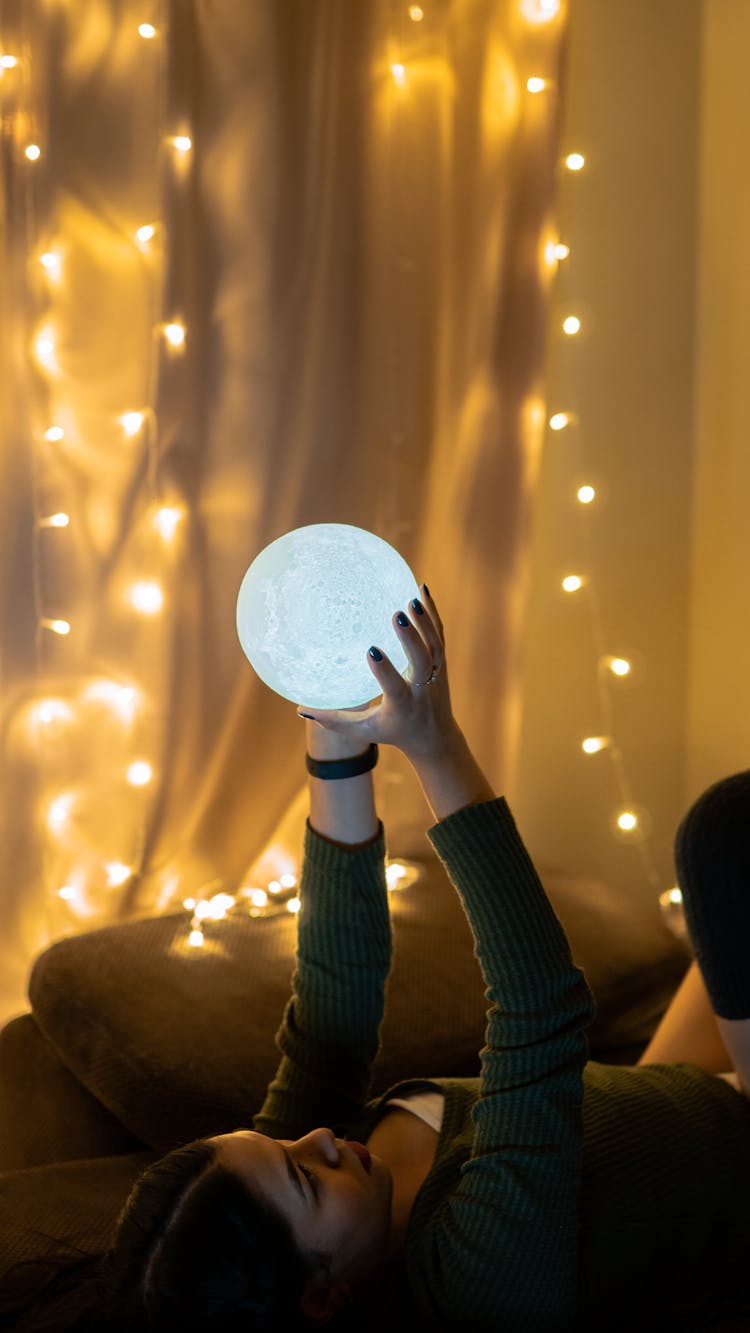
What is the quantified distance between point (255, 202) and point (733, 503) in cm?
108

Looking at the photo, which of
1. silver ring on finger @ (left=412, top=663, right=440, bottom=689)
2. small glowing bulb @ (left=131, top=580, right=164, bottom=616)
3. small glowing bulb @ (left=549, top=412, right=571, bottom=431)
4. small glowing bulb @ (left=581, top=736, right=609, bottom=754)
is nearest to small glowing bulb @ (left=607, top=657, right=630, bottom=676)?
small glowing bulb @ (left=581, top=736, right=609, bottom=754)

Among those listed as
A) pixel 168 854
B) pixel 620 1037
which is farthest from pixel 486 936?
pixel 168 854

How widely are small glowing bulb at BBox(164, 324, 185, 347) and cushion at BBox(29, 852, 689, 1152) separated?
38.6 inches

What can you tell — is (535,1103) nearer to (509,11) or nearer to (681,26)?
(509,11)

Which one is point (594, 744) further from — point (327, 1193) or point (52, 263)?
point (327, 1193)

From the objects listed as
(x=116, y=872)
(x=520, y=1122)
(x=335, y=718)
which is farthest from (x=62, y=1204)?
(x=116, y=872)

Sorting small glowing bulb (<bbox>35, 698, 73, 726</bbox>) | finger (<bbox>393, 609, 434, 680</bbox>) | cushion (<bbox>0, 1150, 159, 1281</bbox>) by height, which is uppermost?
small glowing bulb (<bbox>35, 698, 73, 726</bbox>)

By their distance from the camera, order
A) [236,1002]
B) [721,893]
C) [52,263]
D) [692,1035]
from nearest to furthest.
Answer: [721,893], [692,1035], [236,1002], [52,263]

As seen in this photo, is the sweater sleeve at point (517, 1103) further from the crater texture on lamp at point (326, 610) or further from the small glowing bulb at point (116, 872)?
the small glowing bulb at point (116, 872)

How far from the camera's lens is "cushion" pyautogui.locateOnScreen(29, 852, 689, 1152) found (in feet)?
5.15

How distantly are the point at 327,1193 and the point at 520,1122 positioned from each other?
0.19 m

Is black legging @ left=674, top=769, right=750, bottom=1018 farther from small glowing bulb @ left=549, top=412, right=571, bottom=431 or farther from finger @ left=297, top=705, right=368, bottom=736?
small glowing bulb @ left=549, top=412, right=571, bottom=431

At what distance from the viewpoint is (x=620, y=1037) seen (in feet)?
6.00

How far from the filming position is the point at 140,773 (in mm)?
2234
